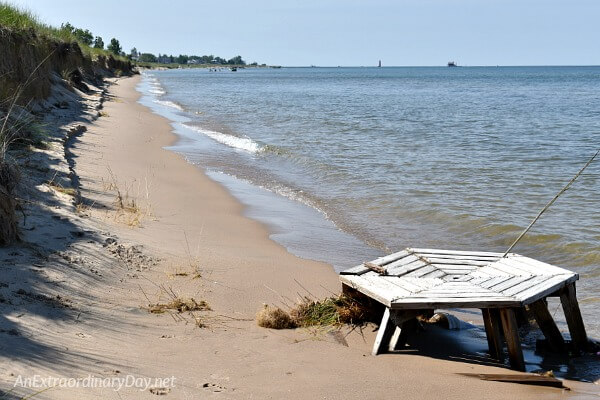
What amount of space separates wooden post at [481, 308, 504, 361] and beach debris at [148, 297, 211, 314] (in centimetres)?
233

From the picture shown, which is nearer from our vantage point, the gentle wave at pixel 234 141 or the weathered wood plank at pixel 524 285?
the weathered wood plank at pixel 524 285

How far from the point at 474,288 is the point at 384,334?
85 centimetres

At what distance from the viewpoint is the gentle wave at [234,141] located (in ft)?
62.7

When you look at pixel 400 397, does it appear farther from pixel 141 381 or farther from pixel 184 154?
pixel 184 154

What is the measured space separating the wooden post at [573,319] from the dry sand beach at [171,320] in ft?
2.43

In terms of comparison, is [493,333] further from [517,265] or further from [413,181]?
[413,181]

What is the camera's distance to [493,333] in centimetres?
525

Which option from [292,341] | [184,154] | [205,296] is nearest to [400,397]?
[292,341]

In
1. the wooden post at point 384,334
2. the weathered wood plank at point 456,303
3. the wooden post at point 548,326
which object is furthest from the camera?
the wooden post at point 548,326

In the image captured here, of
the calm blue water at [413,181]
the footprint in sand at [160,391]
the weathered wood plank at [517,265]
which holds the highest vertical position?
the weathered wood plank at [517,265]

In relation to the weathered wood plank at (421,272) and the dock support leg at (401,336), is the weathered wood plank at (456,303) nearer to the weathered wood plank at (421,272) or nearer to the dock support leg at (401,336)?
the dock support leg at (401,336)

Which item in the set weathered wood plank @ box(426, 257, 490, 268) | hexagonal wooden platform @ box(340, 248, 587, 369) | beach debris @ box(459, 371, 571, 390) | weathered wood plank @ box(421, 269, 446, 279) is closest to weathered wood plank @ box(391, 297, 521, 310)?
hexagonal wooden platform @ box(340, 248, 587, 369)

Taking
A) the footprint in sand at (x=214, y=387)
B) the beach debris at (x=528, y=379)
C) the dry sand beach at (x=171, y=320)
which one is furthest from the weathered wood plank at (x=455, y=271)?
the footprint in sand at (x=214, y=387)

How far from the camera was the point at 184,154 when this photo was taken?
16.5 metres
